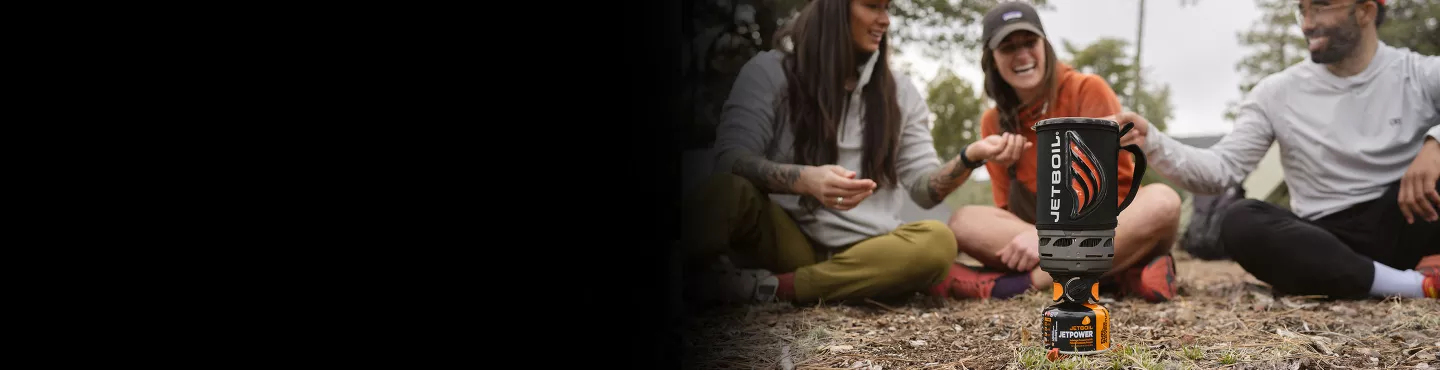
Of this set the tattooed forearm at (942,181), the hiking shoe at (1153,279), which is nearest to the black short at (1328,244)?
the hiking shoe at (1153,279)

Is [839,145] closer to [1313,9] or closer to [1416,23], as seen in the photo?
[1313,9]

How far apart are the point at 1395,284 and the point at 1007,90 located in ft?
3.57

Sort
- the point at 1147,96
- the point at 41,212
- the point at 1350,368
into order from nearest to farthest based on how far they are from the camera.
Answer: the point at 41,212, the point at 1350,368, the point at 1147,96

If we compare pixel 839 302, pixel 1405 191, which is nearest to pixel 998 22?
pixel 839 302

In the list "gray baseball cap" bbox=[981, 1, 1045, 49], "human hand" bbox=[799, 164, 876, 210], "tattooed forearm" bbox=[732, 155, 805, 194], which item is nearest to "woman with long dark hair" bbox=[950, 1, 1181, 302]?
"gray baseball cap" bbox=[981, 1, 1045, 49]

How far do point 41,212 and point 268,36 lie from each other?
0.17 m

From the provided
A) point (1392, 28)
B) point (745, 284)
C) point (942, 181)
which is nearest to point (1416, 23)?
point (1392, 28)

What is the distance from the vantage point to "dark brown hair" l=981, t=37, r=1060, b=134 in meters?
2.23

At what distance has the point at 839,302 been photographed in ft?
7.12

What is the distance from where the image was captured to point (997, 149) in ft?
6.50

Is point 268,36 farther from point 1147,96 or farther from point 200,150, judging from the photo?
point 1147,96

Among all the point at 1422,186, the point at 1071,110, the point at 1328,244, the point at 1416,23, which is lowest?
the point at 1328,244

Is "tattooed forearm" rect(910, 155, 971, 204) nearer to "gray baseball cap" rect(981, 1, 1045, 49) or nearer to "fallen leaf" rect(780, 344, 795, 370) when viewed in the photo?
"gray baseball cap" rect(981, 1, 1045, 49)

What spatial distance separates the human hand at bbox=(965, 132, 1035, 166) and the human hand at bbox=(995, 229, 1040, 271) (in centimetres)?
33
